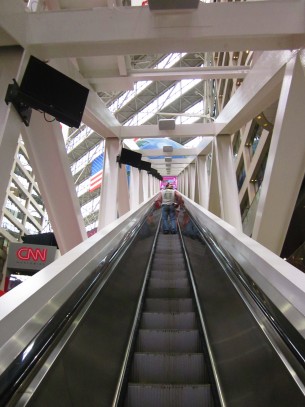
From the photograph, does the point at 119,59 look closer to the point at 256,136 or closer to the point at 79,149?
the point at 256,136

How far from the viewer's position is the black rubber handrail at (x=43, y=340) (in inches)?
53.1

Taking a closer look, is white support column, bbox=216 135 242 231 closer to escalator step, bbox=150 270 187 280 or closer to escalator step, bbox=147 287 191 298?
escalator step, bbox=150 270 187 280

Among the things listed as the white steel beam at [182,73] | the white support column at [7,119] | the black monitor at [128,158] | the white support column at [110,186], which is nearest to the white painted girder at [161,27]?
the white support column at [7,119]

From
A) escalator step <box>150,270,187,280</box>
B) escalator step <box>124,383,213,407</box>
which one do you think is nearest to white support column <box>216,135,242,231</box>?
escalator step <box>150,270,187,280</box>

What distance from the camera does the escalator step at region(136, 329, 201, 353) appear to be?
349cm

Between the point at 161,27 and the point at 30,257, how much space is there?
12359 millimetres

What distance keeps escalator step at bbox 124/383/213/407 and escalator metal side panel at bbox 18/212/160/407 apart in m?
0.21

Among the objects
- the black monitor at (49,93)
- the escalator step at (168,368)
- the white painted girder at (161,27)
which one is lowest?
the escalator step at (168,368)

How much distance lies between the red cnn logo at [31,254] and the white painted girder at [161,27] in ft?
37.1

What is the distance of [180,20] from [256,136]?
12.6m

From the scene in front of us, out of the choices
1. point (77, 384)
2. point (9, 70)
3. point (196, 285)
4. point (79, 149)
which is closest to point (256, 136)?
point (196, 285)

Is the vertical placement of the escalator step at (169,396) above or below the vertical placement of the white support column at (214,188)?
below

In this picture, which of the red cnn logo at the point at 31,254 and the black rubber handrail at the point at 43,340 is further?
the red cnn logo at the point at 31,254

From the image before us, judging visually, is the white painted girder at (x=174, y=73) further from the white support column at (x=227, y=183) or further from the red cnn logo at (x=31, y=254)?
the red cnn logo at (x=31, y=254)
